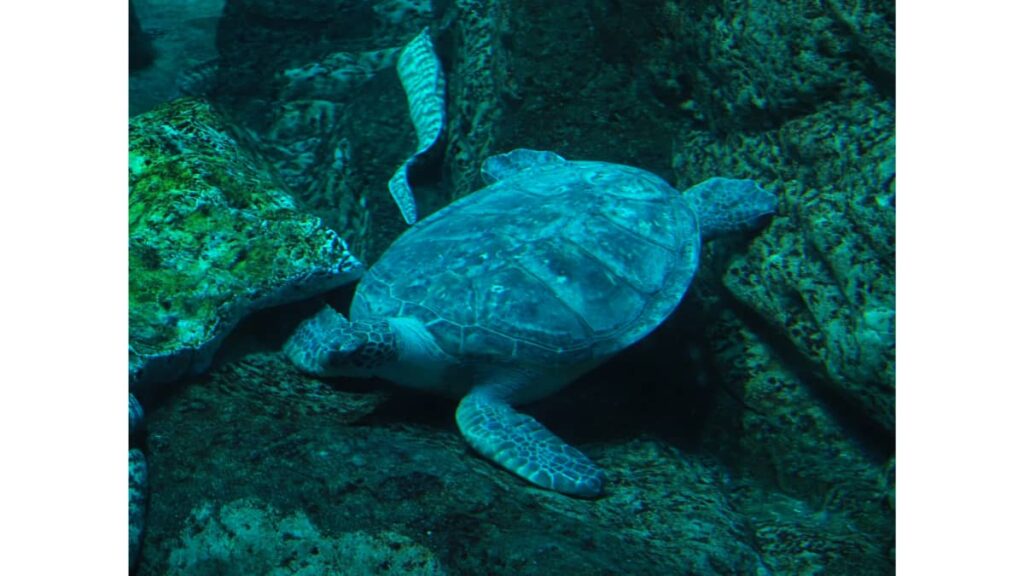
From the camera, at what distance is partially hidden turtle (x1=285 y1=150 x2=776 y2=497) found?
81.0 inches

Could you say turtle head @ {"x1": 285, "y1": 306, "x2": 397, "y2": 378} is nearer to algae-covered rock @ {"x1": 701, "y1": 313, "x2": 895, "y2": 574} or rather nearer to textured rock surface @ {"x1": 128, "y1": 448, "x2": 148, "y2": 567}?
textured rock surface @ {"x1": 128, "y1": 448, "x2": 148, "y2": 567}

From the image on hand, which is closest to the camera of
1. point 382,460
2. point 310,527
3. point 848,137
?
point 310,527

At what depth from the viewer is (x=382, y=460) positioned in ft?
5.93

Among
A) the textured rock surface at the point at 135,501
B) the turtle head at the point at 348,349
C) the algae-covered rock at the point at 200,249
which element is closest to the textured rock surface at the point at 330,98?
the algae-covered rock at the point at 200,249

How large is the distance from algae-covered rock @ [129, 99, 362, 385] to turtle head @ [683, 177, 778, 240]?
124 centimetres

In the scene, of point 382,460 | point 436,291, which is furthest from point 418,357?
point 382,460

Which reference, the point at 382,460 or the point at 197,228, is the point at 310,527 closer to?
the point at 382,460

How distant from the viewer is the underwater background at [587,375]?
1675mm

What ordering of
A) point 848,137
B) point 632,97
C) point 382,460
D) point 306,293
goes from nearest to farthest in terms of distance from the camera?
point 382,460 < point 848,137 < point 306,293 < point 632,97

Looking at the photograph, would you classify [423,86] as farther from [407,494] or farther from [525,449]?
[407,494]

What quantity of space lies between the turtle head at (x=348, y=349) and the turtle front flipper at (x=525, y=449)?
30 centimetres

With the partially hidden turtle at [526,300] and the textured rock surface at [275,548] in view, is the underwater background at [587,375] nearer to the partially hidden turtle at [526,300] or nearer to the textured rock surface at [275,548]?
the textured rock surface at [275,548]

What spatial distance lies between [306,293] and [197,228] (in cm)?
39

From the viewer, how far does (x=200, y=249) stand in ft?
7.10
